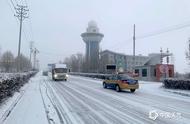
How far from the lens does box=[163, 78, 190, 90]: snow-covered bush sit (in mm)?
26153

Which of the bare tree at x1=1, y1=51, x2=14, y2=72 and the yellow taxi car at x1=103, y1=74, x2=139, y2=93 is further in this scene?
the bare tree at x1=1, y1=51, x2=14, y2=72

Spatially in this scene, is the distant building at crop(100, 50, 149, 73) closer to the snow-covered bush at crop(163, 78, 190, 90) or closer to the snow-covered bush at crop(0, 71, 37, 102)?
the snow-covered bush at crop(163, 78, 190, 90)

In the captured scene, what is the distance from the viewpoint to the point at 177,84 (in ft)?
89.8

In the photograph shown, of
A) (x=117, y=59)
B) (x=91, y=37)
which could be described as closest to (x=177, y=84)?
(x=117, y=59)

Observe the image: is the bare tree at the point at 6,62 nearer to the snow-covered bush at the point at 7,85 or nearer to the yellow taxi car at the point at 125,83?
the yellow taxi car at the point at 125,83

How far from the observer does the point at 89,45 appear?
6629 inches

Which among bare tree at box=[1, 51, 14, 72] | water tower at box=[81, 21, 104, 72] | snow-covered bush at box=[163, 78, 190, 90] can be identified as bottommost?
snow-covered bush at box=[163, 78, 190, 90]

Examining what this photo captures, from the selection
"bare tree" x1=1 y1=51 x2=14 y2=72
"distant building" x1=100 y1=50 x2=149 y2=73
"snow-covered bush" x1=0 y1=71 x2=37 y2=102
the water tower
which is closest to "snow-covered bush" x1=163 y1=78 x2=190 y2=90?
"snow-covered bush" x1=0 y1=71 x2=37 y2=102

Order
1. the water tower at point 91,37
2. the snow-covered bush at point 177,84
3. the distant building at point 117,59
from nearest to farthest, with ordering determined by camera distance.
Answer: the snow-covered bush at point 177,84
the distant building at point 117,59
the water tower at point 91,37

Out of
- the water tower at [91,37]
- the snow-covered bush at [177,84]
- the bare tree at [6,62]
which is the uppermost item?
the water tower at [91,37]

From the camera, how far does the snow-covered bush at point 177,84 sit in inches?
1030

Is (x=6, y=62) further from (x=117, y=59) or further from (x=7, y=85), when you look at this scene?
(x=7, y=85)

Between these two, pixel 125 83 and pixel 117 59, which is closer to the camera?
pixel 125 83

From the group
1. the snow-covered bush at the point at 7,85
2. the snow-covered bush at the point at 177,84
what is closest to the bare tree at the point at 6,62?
the snow-covered bush at the point at 177,84
